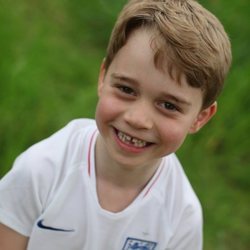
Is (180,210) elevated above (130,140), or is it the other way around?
(130,140)

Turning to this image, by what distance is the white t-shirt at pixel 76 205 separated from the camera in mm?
1752

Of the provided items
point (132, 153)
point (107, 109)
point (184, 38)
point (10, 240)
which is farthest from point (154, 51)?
point (10, 240)

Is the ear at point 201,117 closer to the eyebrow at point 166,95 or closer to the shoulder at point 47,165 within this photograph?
the eyebrow at point 166,95

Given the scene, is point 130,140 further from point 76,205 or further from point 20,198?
point 20,198

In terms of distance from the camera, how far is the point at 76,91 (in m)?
3.54

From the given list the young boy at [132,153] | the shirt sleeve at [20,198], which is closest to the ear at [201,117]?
the young boy at [132,153]

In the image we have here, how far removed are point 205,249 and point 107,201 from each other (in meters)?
1.37

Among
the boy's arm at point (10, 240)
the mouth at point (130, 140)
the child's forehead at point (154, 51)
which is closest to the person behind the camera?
the child's forehead at point (154, 51)

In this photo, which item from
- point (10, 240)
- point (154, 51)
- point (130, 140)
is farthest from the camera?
point (10, 240)

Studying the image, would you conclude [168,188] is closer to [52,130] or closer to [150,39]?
[150,39]

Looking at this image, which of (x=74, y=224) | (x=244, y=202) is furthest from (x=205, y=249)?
(x=74, y=224)

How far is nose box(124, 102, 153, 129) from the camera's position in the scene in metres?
1.65

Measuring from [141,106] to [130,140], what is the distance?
0.38 feet

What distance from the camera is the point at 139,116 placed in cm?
165
